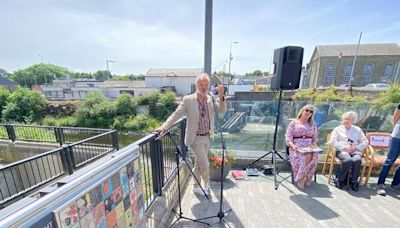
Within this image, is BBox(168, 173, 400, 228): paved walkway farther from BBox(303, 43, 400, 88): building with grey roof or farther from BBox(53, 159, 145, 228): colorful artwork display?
BBox(303, 43, 400, 88): building with grey roof

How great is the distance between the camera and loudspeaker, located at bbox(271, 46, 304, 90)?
2.72m

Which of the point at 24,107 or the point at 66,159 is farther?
the point at 24,107

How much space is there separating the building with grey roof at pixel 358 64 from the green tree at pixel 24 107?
3471cm

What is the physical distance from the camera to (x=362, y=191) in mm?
2559

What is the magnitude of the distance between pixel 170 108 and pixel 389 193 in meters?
13.9

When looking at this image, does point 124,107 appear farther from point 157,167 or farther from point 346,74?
point 346,74

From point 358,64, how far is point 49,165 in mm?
34548

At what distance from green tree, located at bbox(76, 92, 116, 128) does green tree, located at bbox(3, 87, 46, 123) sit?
4323mm

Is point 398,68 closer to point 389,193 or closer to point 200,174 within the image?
point 389,193

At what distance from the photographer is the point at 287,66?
9.12ft

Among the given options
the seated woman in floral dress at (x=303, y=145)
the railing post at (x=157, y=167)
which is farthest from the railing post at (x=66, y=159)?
the seated woman in floral dress at (x=303, y=145)

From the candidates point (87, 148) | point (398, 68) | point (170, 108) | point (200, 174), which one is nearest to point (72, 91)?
point (170, 108)

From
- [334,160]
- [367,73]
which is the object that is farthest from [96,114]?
[367,73]

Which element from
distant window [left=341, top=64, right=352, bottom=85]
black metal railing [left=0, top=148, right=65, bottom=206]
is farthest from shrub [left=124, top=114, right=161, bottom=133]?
distant window [left=341, top=64, right=352, bottom=85]
